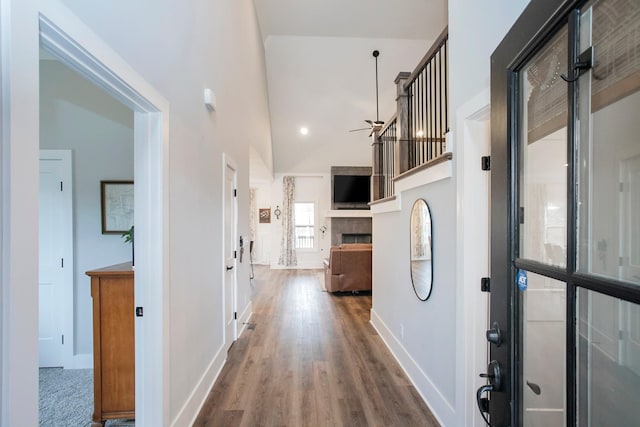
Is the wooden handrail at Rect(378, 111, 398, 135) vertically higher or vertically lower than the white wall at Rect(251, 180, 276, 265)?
higher

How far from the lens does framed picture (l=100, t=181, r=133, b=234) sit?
2.92 metres

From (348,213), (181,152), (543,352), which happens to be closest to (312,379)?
(181,152)

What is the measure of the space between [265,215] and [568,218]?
9.51 meters

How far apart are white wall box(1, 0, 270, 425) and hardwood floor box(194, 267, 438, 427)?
251 mm

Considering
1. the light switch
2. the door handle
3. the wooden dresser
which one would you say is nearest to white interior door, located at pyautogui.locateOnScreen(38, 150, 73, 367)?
the wooden dresser

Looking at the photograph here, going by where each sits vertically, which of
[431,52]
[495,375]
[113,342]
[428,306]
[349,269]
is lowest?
[349,269]

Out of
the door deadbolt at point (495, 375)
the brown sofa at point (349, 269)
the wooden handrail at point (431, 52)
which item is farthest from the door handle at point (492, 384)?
the brown sofa at point (349, 269)

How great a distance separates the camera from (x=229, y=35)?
327 centimetres

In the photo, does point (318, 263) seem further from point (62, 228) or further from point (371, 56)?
point (62, 228)

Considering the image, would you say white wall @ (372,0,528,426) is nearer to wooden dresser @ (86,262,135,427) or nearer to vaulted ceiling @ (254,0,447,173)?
wooden dresser @ (86,262,135,427)

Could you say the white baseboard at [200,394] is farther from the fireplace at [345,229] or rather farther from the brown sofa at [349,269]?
the fireplace at [345,229]

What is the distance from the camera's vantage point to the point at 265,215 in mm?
9914

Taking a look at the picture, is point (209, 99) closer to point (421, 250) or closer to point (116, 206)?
point (116, 206)

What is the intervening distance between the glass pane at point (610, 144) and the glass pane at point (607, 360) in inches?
2.7
